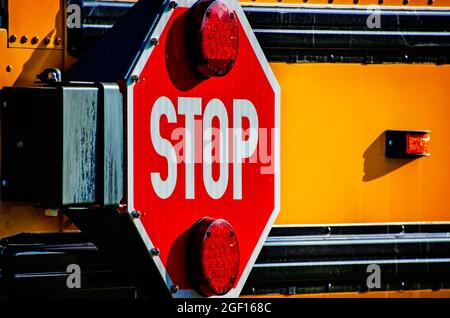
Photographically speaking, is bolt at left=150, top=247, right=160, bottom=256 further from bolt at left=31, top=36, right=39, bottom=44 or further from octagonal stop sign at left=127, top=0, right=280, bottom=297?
bolt at left=31, top=36, right=39, bottom=44

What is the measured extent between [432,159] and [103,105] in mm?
1242

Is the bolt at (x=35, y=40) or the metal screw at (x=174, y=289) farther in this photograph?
the bolt at (x=35, y=40)

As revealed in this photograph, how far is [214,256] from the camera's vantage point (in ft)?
8.52

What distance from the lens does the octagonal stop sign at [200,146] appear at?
2467 millimetres

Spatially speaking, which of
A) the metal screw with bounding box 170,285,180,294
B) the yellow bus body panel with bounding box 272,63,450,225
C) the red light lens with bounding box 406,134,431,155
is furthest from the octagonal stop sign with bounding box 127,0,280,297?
the red light lens with bounding box 406,134,431,155

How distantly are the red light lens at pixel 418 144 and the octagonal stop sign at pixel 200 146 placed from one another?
0.55 metres

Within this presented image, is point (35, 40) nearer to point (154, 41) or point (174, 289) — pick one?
point (154, 41)

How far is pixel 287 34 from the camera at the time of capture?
120 inches

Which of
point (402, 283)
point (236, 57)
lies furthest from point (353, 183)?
point (236, 57)

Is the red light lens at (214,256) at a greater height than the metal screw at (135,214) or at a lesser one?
lesser

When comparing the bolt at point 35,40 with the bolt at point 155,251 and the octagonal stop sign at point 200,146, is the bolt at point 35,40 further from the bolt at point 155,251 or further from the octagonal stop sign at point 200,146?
the bolt at point 155,251

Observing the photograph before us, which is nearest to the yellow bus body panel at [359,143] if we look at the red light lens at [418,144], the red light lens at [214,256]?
the red light lens at [418,144]

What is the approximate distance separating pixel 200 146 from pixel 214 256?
0.84ft

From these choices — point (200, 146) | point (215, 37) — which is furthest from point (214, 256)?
point (215, 37)
